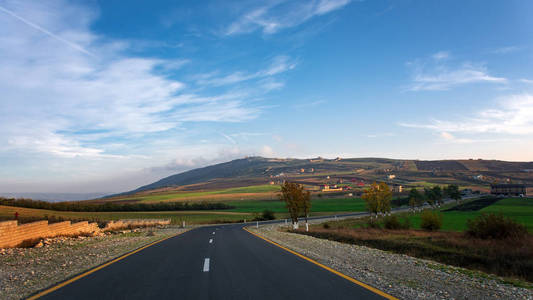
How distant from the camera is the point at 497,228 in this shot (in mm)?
27984

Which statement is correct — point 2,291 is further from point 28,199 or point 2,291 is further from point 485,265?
point 28,199

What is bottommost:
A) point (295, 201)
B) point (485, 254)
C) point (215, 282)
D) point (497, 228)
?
point (485, 254)

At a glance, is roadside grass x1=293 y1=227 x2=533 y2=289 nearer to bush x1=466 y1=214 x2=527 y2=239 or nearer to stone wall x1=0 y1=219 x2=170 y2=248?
bush x1=466 y1=214 x2=527 y2=239

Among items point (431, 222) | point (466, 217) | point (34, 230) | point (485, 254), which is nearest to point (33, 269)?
point (34, 230)

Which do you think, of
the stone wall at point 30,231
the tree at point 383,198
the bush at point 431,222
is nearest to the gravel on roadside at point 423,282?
the stone wall at point 30,231

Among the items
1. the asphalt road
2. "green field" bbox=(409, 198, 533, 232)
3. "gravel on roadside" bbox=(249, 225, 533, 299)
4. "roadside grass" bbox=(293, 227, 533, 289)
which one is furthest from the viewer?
"green field" bbox=(409, 198, 533, 232)

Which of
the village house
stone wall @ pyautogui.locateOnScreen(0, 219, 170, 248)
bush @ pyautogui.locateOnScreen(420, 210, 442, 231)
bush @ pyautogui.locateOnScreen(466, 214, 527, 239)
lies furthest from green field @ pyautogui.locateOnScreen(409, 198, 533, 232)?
the village house

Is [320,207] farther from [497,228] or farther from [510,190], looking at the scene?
[510,190]

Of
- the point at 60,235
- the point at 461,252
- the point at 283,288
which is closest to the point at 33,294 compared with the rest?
the point at 283,288

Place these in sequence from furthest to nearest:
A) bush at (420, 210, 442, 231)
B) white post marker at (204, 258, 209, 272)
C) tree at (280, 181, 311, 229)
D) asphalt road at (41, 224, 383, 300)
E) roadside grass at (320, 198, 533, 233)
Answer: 1. tree at (280, 181, 311, 229)
2. roadside grass at (320, 198, 533, 233)
3. bush at (420, 210, 442, 231)
4. white post marker at (204, 258, 209, 272)
5. asphalt road at (41, 224, 383, 300)

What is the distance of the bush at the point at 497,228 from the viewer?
89.0 feet

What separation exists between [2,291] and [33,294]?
55.2 inches

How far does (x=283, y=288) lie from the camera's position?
8.28 meters

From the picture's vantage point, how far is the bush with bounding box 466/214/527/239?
27141mm
